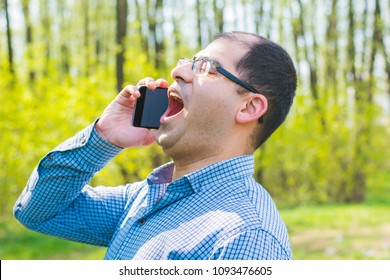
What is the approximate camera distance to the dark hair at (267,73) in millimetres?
2020

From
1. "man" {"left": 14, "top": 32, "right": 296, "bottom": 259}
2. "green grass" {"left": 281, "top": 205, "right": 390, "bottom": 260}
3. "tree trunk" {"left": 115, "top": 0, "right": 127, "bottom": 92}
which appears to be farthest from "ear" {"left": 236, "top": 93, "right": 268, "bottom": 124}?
"tree trunk" {"left": 115, "top": 0, "right": 127, "bottom": 92}

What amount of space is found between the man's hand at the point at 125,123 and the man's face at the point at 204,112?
0.23 meters

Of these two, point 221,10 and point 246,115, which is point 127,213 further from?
point 221,10

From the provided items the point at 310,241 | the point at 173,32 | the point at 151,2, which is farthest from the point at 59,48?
the point at 310,241

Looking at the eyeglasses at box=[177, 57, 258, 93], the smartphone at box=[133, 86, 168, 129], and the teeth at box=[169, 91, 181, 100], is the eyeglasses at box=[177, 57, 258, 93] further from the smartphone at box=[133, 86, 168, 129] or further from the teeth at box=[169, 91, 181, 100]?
the smartphone at box=[133, 86, 168, 129]

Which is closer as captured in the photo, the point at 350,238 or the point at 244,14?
the point at 350,238

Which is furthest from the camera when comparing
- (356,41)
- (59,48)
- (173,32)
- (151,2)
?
(59,48)

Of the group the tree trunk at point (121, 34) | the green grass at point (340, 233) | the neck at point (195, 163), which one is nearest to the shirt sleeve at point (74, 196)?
the neck at point (195, 163)

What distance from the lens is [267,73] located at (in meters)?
2.03

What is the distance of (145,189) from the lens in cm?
212

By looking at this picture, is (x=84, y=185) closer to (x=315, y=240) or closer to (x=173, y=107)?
(x=173, y=107)

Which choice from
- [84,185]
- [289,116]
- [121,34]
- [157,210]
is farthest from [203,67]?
[289,116]

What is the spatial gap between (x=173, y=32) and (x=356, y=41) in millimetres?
4909

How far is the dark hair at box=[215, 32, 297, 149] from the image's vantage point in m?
2.02
